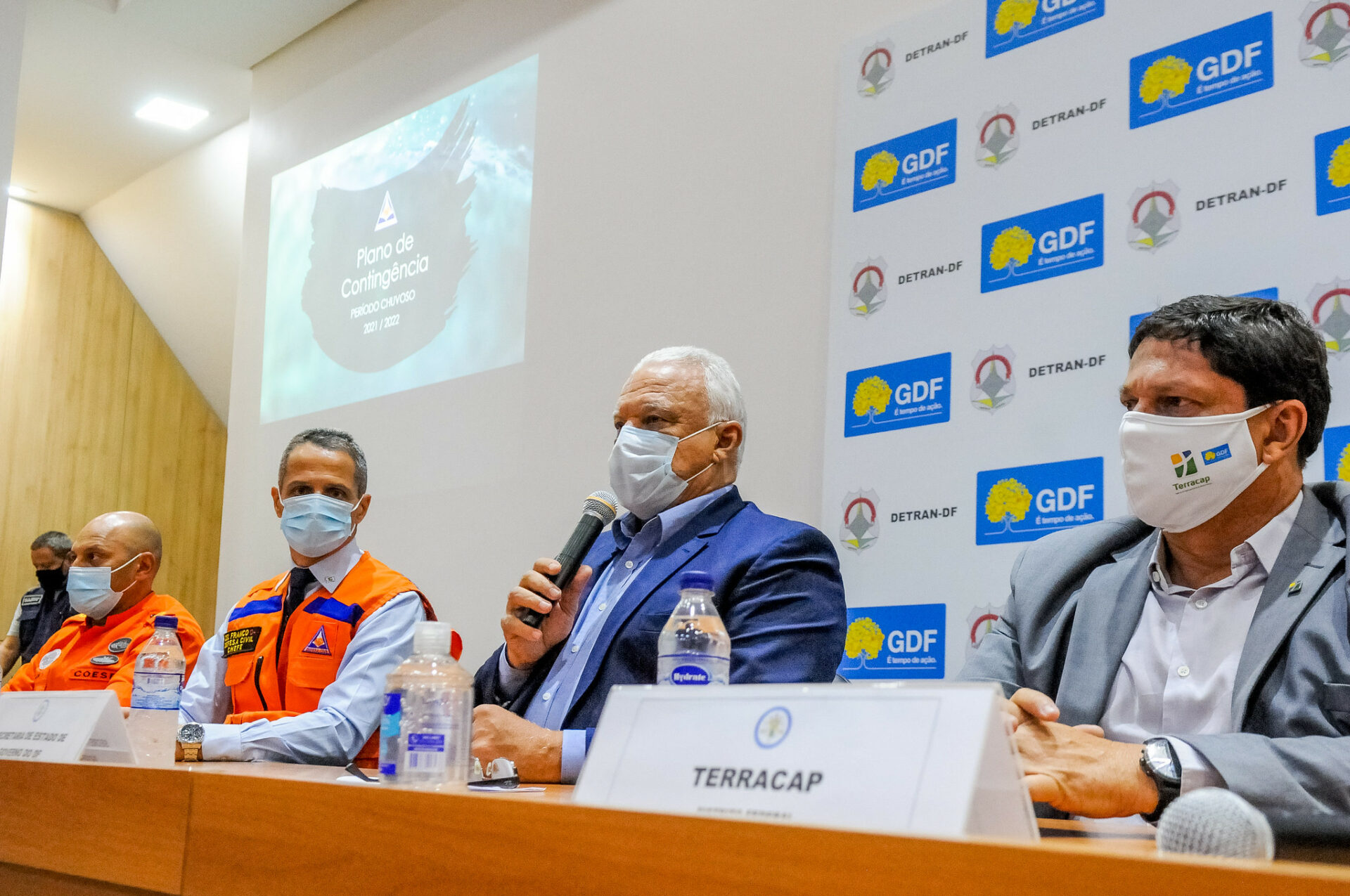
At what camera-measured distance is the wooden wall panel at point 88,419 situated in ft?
22.5

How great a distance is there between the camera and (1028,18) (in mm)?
2623

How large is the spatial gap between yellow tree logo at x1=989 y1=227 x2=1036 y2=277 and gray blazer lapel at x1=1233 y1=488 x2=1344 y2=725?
3.79ft

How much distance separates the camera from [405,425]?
170 inches

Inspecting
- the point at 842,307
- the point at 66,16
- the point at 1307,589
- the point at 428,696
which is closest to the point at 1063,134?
the point at 842,307

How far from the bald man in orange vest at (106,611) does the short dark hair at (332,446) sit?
2.75 ft

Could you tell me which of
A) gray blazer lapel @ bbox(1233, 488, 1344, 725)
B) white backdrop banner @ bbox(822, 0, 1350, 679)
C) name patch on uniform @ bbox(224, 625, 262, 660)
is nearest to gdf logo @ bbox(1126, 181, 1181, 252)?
white backdrop banner @ bbox(822, 0, 1350, 679)

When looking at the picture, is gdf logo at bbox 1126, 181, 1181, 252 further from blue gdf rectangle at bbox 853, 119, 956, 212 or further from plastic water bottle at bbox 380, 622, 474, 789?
plastic water bottle at bbox 380, 622, 474, 789

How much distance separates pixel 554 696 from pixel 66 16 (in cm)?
467

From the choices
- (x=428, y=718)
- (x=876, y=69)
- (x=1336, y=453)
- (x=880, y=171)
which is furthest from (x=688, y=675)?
(x=876, y=69)

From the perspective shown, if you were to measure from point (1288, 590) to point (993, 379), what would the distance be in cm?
117

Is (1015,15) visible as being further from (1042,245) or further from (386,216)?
(386,216)

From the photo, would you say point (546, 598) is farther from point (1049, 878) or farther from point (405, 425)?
point (405, 425)

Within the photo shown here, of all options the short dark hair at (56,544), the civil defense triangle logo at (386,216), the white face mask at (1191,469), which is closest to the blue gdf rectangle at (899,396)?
the white face mask at (1191,469)

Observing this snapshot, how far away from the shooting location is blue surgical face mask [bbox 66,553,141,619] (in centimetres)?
362
